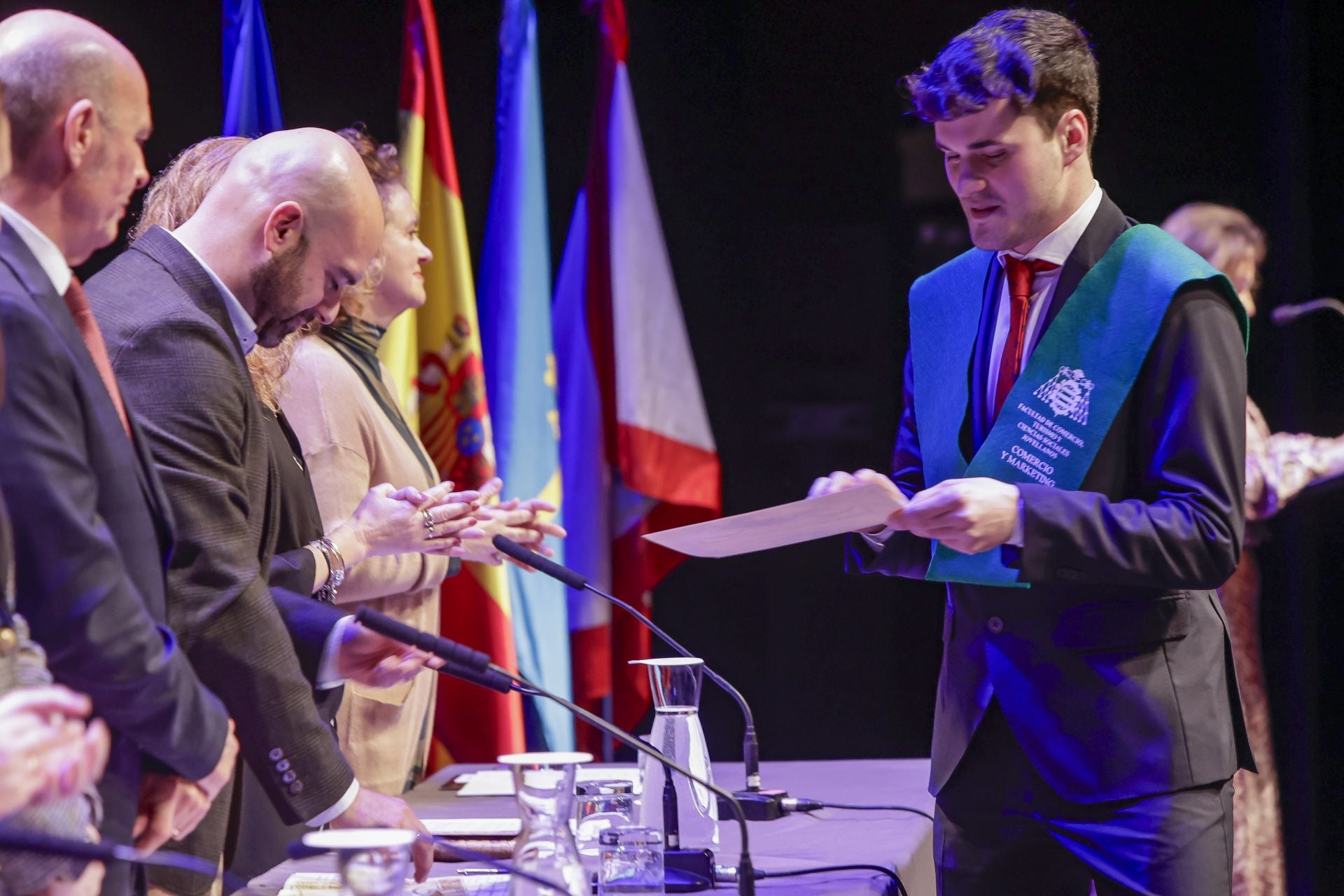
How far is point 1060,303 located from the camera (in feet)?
5.69

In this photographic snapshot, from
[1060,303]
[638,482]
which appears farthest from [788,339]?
[1060,303]

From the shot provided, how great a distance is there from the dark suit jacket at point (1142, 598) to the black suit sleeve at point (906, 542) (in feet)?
0.64

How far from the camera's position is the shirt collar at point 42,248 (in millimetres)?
1285

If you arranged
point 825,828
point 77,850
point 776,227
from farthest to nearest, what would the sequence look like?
point 776,227 < point 825,828 < point 77,850

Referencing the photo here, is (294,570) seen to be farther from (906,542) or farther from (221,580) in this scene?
(906,542)

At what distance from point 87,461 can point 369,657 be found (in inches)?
22.5

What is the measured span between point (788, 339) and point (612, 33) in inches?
40.4

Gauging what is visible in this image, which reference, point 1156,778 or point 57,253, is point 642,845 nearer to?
point 1156,778

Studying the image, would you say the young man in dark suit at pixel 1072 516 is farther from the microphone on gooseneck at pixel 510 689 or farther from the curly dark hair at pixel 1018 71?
the microphone on gooseneck at pixel 510 689

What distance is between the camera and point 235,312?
1.81 metres

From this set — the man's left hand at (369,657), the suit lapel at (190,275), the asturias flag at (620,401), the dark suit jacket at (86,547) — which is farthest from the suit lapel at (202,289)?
the asturias flag at (620,401)

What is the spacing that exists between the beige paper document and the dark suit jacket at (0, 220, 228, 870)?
1.80ft

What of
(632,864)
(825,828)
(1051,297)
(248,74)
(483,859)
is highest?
(248,74)

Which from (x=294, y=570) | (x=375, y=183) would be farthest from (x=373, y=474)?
(x=294, y=570)
